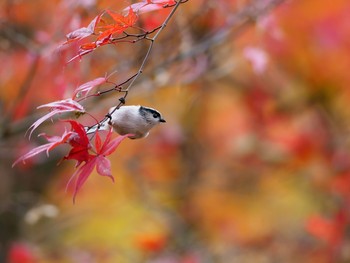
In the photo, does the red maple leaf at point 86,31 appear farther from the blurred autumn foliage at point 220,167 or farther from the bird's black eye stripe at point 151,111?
the blurred autumn foliage at point 220,167

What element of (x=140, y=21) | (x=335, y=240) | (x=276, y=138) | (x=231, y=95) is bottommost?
(x=335, y=240)

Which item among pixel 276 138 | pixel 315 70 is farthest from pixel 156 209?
pixel 315 70

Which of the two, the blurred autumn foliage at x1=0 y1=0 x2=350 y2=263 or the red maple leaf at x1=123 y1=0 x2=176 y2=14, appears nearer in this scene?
the red maple leaf at x1=123 y1=0 x2=176 y2=14

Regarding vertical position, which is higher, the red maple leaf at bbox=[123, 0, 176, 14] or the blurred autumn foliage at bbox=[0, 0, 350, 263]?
the blurred autumn foliage at bbox=[0, 0, 350, 263]

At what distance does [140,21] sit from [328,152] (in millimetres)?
3415

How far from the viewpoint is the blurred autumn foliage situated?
19.2 feet

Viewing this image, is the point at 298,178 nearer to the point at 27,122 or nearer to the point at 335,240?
the point at 335,240

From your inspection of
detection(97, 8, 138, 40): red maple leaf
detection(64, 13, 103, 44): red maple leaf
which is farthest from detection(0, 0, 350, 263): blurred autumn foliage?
detection(97, 8, 138, 40): red maple leaf

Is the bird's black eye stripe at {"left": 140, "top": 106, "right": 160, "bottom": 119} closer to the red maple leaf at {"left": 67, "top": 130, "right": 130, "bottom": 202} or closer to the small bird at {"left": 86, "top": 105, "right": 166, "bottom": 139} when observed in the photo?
the small bird at {"left": 86, "top": 105, "right": 166, "bottom": 139}

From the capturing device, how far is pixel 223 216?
22.8 feet

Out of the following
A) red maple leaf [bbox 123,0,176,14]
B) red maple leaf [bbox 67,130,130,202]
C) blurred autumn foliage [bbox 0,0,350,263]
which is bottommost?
red maple leaf [bbox 67,130,130,202]

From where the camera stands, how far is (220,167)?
7227mm

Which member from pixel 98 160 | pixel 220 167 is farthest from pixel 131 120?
pixel 220 167

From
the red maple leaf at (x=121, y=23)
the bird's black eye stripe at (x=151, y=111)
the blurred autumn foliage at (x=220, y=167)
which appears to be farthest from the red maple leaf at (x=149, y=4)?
the blurred autumn foliage at (x=220, y=167)
